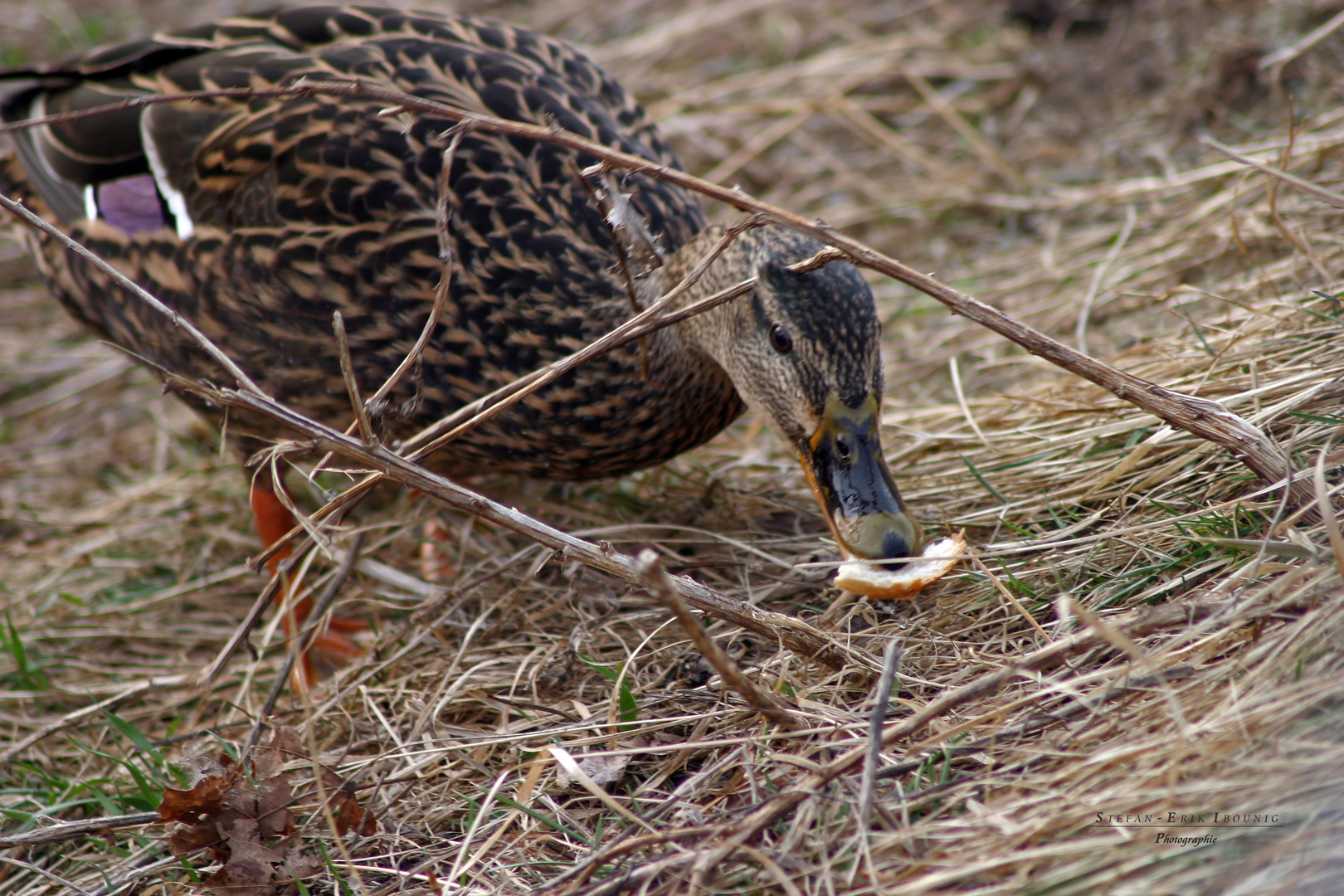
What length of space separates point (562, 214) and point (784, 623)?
129cm

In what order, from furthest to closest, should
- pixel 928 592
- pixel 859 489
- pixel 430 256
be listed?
pixel 430 256, pixel 928 592, pixel 859 489

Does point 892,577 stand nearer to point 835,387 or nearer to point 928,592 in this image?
point 928,592

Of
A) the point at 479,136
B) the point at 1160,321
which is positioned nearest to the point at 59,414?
the point at 479,136

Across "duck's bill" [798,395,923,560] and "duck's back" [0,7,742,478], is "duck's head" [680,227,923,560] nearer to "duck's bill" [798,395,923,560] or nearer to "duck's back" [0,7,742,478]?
"duck's bill" [798,395,923,560]

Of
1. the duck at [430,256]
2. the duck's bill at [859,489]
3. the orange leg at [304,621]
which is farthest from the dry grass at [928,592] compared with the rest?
the duck at [430,256]

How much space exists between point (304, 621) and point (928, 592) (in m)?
1.91

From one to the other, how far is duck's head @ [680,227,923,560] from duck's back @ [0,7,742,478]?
17.6 inches

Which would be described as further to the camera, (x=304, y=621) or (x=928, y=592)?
(x=304, y=621)

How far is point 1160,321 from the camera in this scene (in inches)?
131

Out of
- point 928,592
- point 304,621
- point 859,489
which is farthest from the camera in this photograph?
point 304,621

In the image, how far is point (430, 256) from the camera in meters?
2.83

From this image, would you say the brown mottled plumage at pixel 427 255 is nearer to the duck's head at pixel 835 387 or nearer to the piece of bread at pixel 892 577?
the duck's head at pixel 835 387

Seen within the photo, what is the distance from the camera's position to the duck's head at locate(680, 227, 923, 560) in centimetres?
238

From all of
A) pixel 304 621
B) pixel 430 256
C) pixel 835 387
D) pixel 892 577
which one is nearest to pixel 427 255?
pixel 430 256
